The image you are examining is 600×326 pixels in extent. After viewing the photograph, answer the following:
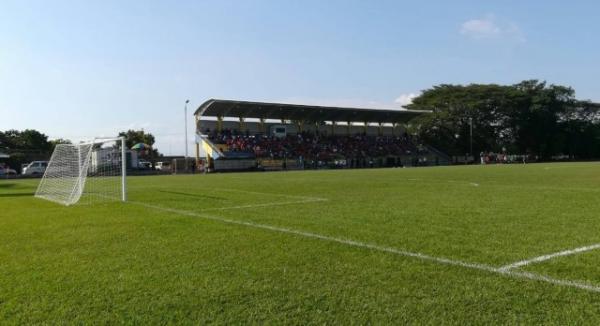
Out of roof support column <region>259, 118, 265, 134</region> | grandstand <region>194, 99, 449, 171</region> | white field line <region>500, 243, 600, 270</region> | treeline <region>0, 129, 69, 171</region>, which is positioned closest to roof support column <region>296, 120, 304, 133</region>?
grandstand <region>194, 99, 449, 171</region>

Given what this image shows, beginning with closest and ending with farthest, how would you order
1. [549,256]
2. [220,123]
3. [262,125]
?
[549,256] → [220,123] → [262,125]

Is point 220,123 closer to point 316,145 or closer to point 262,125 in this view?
point 262,125

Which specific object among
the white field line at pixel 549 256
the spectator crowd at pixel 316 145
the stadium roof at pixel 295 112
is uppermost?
the stadium roof at pixel 295 112

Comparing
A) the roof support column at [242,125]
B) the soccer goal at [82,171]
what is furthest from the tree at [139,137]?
the soccer goal at [82,171]

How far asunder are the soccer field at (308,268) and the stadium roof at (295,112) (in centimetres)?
4945

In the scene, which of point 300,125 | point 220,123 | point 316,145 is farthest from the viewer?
point 300,125

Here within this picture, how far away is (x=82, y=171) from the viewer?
45.6ft

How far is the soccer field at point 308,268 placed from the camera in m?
3.60

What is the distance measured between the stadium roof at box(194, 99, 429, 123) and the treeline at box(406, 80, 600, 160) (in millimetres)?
4811

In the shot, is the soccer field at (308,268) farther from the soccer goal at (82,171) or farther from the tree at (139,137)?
the tree at (139,137)

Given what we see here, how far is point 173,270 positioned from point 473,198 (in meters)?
9.13

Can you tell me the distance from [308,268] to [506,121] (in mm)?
82326

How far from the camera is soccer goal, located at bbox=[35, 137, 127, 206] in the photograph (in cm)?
1377

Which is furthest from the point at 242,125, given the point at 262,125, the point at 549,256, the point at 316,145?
the point at 549,256
